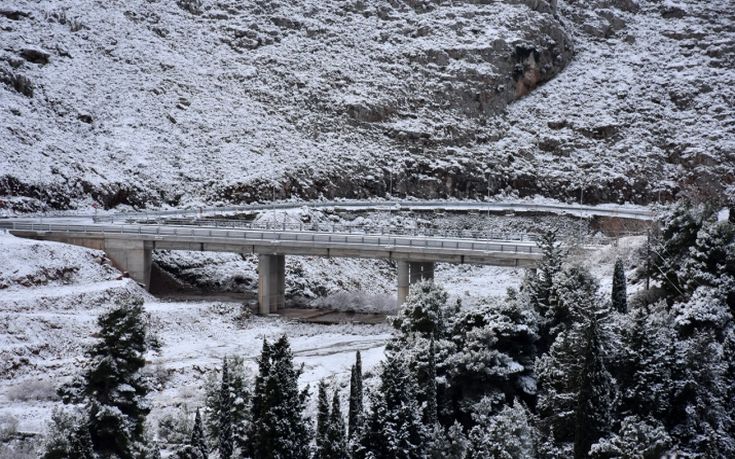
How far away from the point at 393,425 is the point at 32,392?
60.5ft

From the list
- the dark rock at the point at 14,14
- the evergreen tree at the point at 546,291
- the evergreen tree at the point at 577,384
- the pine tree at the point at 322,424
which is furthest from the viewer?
the dark rock at the point at 14,14

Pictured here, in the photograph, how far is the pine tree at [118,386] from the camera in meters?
19.6

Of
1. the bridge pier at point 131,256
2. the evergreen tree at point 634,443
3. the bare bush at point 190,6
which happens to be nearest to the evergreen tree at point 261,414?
the evergreen tree at point 634,443

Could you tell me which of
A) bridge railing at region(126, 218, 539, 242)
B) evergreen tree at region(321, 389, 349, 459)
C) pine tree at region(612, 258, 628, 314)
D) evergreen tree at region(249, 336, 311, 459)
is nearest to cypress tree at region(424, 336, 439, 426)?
evergreen tree at region(321, 389, 349, 459)

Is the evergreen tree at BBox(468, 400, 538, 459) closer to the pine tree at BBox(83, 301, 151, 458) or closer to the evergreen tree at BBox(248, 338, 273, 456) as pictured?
the evergreen tree at BBox(248, 338, 273, 456)

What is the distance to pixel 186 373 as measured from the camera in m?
35.9

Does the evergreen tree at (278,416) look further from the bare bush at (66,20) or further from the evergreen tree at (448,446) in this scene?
the bare bush at (66,20)

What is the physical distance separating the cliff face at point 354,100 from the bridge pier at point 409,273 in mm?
29861

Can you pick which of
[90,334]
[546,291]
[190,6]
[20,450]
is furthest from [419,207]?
[20,450]

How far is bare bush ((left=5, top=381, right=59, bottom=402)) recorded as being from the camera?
30312 mm

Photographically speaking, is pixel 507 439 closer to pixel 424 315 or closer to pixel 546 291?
pixel 424 315

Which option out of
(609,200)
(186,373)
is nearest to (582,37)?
(609,200)

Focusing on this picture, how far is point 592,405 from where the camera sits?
20.3 metres

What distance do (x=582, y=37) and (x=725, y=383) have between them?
108 meters
